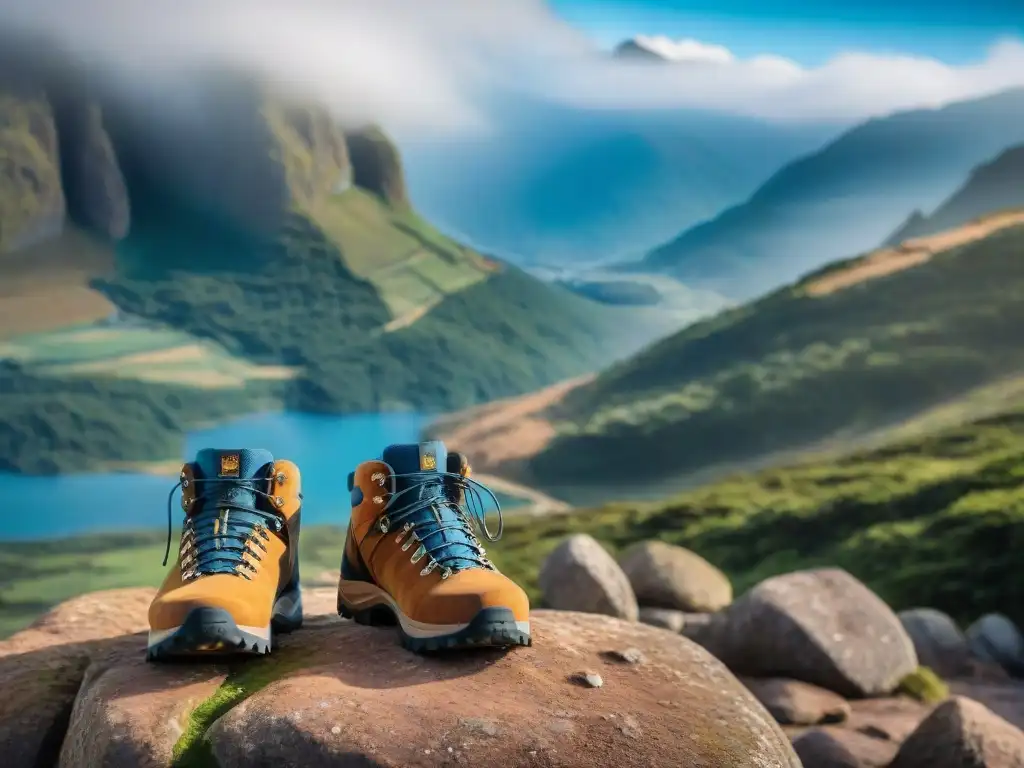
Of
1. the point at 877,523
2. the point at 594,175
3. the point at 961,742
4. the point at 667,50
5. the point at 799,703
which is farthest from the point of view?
the point at 594,175

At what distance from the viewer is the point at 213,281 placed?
505cm

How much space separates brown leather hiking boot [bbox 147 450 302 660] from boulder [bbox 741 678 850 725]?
1.66 m

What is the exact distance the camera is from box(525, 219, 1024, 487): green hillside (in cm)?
529

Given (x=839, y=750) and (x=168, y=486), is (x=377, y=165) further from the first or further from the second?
(x=839, y=750)

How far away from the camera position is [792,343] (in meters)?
5.57

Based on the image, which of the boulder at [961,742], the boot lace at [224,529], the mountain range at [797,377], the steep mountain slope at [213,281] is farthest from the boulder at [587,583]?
the boot lace at [224,529]

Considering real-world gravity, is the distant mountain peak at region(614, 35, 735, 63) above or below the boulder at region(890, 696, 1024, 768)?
above

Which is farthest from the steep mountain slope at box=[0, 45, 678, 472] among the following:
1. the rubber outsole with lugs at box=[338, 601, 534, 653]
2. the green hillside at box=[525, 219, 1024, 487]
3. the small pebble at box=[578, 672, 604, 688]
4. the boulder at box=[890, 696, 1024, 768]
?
the small pebble at box=[578, 672, 604, 688]

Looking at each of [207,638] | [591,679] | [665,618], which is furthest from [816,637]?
[207,638]

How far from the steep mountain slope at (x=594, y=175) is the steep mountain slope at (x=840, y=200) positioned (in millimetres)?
143

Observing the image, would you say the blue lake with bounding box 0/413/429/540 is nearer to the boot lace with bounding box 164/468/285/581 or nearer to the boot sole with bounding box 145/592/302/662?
the boot lace with bounding box 164/468/285/581

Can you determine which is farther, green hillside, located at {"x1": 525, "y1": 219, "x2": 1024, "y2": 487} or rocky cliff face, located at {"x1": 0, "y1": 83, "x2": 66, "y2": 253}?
green hillside, located at {"x1": 525, "y1": 219, "x2": 1024, "y2": 487}

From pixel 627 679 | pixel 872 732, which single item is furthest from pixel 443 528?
pixel 872 732

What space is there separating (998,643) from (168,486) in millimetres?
3589
